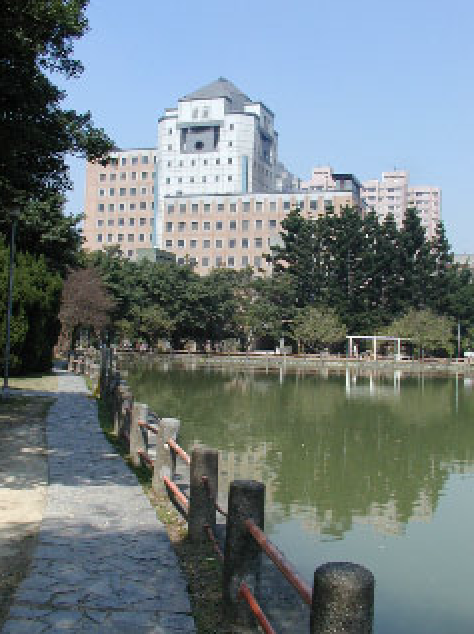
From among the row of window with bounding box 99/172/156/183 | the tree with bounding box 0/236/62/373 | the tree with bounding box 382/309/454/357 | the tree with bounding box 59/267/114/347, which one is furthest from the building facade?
the tree with bounding box 0/236/62/373

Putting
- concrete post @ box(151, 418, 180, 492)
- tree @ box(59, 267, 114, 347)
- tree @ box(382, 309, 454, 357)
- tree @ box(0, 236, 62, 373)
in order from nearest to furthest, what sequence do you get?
concrete post @ box(151, 418, 180, 492), tree @ box(0, 236, 62, 373), tree @ box(59, 267, 114, 347), tree @ box(382, 309, 454, 357)

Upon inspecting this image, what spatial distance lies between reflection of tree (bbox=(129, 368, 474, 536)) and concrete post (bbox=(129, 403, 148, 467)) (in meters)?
2.07

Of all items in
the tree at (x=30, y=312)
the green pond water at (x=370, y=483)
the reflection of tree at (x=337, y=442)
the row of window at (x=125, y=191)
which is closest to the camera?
the green pond water at (x=370, y=483)

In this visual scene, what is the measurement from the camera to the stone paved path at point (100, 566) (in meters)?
4.54

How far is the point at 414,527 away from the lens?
9.51 meters

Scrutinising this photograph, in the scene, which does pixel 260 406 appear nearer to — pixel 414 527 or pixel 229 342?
pixel 414 527

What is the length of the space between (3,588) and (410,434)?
14210mm

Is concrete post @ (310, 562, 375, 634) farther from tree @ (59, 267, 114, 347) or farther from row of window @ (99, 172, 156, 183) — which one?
row of window @ (99, 172, 156, 183)

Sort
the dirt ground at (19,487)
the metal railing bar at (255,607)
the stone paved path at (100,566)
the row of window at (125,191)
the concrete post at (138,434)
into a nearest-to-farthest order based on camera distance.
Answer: the metal railing bar at (255,607) → the stone paved path at (100,566) → the dirt ground at (19,487) → the concrete post at (138,434) → the row of window at (125,191)

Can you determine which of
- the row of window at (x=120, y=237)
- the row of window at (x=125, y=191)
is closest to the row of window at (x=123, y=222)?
the row of window at (x=120, y=237)

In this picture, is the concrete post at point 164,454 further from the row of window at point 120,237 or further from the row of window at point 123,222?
the row of window at point 123,222

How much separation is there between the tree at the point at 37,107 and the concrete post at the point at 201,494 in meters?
6.01

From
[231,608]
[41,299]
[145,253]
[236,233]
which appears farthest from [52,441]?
[236,233]

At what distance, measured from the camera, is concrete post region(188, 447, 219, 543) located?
20.9ft
